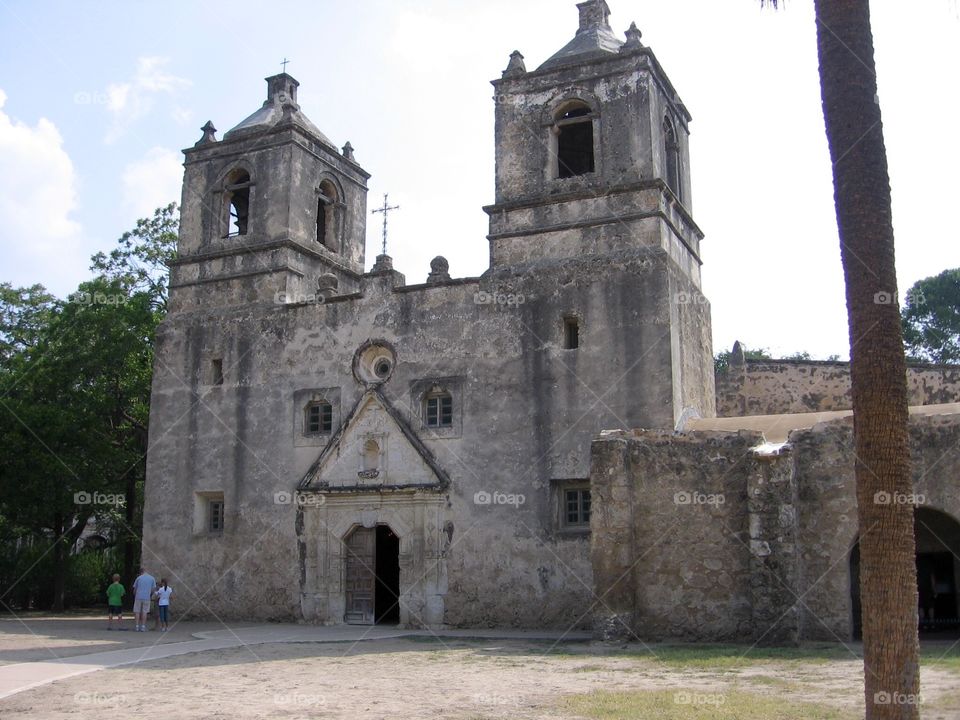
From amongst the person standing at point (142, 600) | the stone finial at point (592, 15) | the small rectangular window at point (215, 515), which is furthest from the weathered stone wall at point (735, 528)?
the stone finial at point (592, 15)

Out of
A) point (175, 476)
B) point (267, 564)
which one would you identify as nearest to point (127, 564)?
point (175, 476)

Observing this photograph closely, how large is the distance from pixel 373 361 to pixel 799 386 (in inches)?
417

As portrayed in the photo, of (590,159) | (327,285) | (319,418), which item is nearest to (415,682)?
(319,418)

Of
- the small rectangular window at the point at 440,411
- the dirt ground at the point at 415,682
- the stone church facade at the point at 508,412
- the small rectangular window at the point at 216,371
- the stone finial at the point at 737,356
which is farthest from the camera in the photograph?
the stone finial at the point at 737,356

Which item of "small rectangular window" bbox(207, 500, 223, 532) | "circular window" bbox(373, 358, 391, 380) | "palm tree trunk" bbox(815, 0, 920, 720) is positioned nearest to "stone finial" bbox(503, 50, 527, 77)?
"circular window" bbox(373, 358, 391, 380)

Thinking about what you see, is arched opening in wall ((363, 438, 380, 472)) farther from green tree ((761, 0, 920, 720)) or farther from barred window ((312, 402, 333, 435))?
green tree ((761, 0, 920, 720))

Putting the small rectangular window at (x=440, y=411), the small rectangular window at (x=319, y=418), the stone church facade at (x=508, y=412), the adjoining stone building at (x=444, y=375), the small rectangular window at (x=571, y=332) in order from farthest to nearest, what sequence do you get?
the small rectangular window at (x=319, y=418) < the small rectangular window at (x=440, y=411) < the small rectangular window at (x=571, y=332) < the adjoining stone building at (x=444, y=375) < the stone church facade at (x=508, y=412)

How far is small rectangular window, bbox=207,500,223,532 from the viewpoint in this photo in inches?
886

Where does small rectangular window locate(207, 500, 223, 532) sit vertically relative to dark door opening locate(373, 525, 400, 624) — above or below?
above

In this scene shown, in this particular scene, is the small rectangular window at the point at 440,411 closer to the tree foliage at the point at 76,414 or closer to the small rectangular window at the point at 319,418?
the small rectangular window at the point at 319,418

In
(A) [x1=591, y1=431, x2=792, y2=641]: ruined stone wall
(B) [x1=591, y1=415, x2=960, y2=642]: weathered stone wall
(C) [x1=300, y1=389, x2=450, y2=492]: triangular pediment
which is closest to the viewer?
(B) [x1=591, y1=415, x2=960, y2=642]: weathered stone wall

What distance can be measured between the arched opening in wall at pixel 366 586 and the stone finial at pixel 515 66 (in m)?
10.1

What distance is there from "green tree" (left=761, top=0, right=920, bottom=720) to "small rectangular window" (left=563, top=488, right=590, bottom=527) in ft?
36.2

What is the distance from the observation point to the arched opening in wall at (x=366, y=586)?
2019 centimetres
